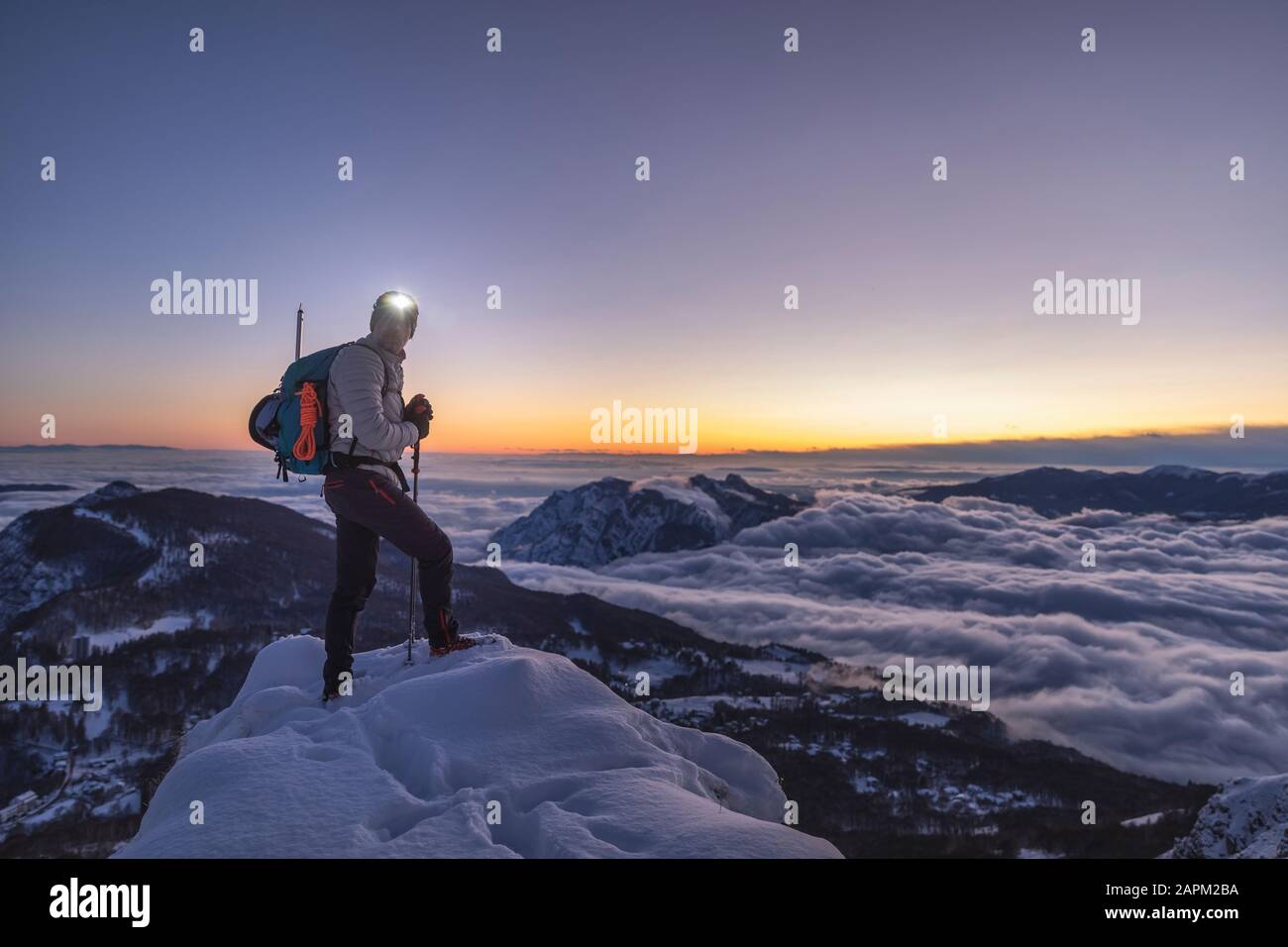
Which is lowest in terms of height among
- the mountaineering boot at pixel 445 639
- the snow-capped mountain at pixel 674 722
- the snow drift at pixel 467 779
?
the snow-capped mountain at pixel 674 722

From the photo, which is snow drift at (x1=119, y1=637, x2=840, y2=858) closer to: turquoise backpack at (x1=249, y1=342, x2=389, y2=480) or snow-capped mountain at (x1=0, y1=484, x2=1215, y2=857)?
turquoise backpack at (x1=249, y1=342, x2=389, y2=480)

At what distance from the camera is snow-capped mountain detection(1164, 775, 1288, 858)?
34.5 meters

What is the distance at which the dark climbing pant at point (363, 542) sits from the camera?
21.0 feet

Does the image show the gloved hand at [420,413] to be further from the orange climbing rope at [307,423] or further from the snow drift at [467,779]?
the snow drift at [467,779]

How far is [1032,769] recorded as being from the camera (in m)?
142

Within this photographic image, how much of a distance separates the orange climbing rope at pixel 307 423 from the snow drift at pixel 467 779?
8.43ft

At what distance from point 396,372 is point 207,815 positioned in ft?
14.2

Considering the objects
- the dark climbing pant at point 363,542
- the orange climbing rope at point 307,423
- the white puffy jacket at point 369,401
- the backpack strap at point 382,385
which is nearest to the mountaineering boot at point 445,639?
the dark climbing pant at point 363,542

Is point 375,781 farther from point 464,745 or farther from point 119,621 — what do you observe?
point 119,621

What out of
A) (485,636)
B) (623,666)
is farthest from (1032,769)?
(485,636)

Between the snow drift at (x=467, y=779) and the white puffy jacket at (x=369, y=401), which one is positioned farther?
the white puffy jacket at (x=369, y=401)

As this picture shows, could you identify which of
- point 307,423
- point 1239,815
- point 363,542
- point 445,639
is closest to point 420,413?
point 307,423

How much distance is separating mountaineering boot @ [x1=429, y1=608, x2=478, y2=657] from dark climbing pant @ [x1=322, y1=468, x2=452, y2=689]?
18cm
